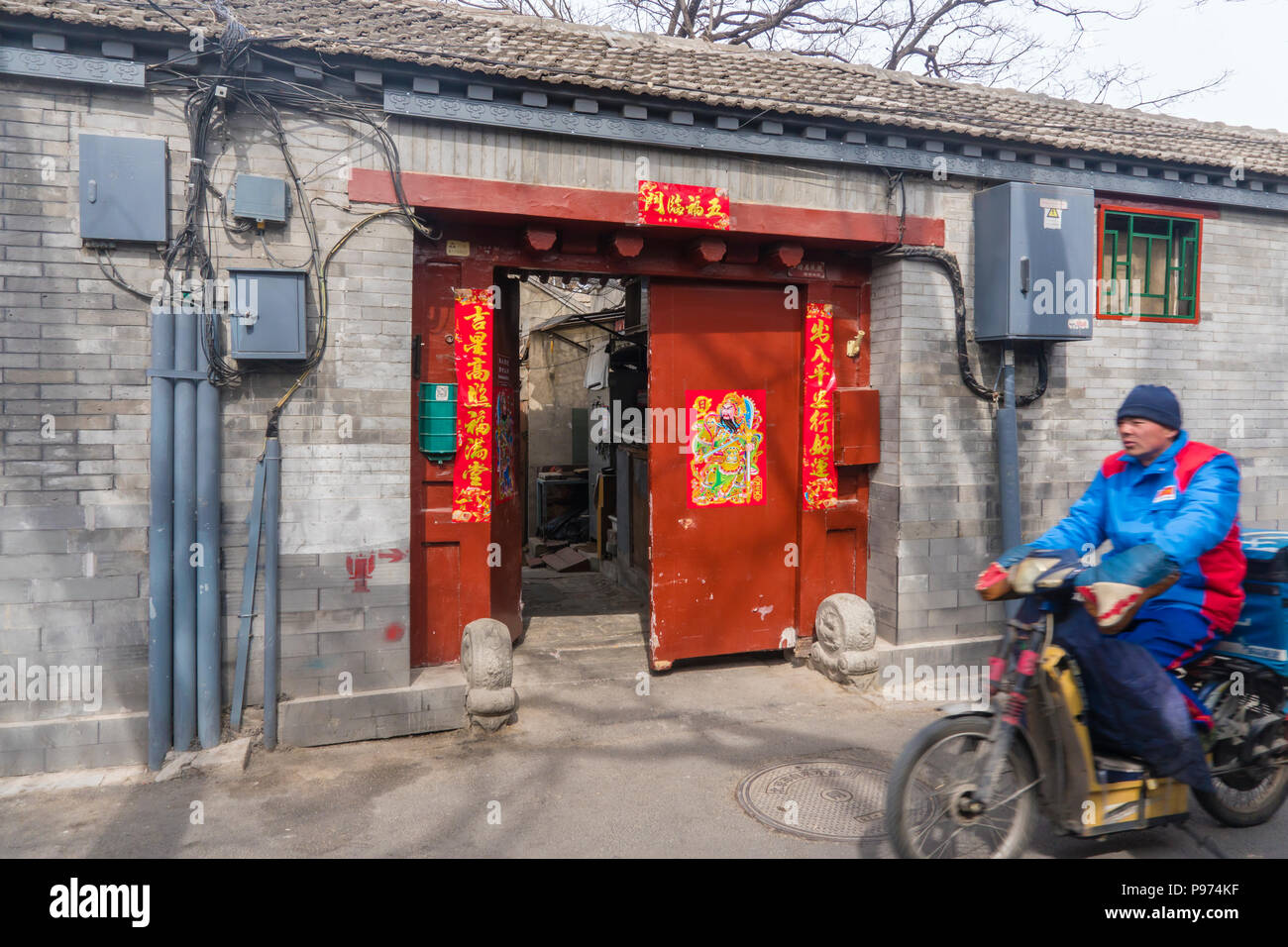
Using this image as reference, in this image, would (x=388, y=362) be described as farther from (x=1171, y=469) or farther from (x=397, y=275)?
(x=1171, y=469)

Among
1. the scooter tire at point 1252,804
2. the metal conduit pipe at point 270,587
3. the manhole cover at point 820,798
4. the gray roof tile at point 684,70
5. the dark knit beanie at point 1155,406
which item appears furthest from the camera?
the gray roof tile at point 684,70

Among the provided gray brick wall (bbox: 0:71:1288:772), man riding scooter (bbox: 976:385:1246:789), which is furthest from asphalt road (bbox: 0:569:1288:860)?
man riding scooter (bbox: 976:385:1246:789)

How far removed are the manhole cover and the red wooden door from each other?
1.87m

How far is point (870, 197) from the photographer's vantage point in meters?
6.80

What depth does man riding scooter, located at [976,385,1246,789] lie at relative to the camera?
350cm

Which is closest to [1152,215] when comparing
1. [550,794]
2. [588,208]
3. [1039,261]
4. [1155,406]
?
[1039,261]

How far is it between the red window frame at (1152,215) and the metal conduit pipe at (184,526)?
737 centimetres

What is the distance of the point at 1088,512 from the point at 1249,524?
5.29 meters

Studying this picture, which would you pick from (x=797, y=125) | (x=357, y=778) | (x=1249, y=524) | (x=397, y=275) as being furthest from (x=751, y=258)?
(x=1249, y=524)

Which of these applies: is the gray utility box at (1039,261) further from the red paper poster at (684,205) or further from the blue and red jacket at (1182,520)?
the blue and red jacket at (1182,520)

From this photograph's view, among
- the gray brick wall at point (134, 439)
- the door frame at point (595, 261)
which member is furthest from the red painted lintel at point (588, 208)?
the gray brick wall at point (134, 439)

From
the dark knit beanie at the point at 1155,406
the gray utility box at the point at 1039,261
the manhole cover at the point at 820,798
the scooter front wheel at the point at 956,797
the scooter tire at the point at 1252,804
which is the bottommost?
the manhole cover at the point at 820,798

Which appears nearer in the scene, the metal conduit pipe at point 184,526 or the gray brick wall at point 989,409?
the metal conduit pipe at point 184,526

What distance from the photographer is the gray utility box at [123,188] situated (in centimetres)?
502
